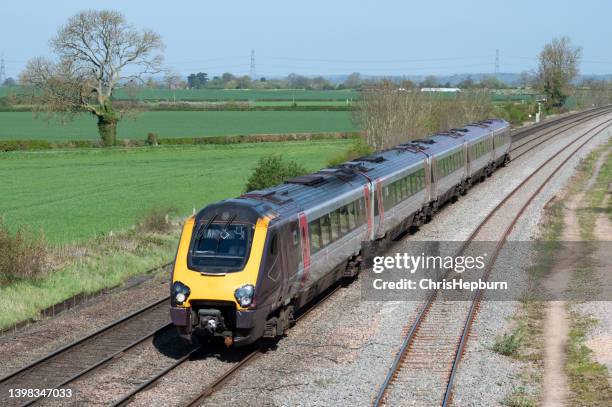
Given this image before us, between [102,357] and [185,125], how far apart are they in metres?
86.5

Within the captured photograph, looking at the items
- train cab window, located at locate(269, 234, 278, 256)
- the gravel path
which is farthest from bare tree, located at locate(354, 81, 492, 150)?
train cab window, located at locate(269, 234, 278, 256)

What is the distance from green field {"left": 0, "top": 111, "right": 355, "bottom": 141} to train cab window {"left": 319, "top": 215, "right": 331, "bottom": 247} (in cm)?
5928

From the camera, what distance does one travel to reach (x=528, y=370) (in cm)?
1469

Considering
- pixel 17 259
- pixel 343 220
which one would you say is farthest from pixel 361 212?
pixel 17 259

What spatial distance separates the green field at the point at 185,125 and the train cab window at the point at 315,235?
6000 cm

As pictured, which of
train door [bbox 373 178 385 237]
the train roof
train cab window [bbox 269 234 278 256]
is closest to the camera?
train cab window [bbox 269 234 278 256]

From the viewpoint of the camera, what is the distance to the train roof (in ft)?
54.0

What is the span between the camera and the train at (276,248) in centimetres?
1463

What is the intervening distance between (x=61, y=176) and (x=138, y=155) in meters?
15.5

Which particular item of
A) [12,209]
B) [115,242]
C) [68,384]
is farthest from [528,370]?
[12,209]

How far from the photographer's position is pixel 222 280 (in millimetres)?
14586

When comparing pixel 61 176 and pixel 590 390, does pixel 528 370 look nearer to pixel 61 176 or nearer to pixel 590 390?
pixel 590 390

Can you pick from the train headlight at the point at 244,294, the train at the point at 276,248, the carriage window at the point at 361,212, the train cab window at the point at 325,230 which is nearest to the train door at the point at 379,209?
the train at the point at 276,248

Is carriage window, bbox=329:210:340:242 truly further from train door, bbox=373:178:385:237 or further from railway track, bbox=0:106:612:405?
railway track, bbox=0:106:612:405
